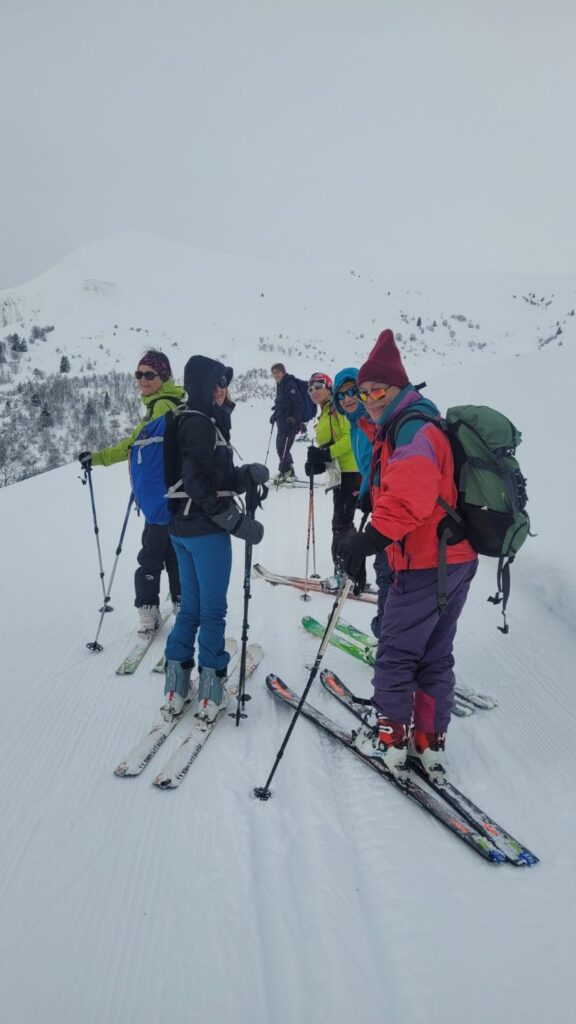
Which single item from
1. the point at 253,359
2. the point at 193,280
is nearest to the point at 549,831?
the point at 253,359

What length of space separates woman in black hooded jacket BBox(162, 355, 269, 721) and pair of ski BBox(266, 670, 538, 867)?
81cm

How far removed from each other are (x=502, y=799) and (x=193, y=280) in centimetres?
4660

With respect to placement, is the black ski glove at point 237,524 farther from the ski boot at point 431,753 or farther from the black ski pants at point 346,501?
the black ski pants at point 346,501

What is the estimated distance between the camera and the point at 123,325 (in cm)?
3316

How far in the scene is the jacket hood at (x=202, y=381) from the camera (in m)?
2.97

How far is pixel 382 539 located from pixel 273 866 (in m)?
1.58

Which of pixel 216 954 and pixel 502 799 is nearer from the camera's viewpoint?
pixel 216 954

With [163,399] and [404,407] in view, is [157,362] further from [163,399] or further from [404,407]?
[404,407]

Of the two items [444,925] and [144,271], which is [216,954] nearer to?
[444,925]

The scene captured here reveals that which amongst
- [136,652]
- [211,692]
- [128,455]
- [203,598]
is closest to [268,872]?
[211,692]

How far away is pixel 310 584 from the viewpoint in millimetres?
5613

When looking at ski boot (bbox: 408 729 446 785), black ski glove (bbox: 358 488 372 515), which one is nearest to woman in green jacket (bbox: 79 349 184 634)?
black ski glove (bbox: 358 488 372 515)

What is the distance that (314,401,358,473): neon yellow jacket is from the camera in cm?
509

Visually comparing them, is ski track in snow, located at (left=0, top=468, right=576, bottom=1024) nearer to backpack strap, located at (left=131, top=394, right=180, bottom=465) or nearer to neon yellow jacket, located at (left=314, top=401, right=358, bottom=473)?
backpack strap, located at (left=131, top=394, right=180, bottom=465)
